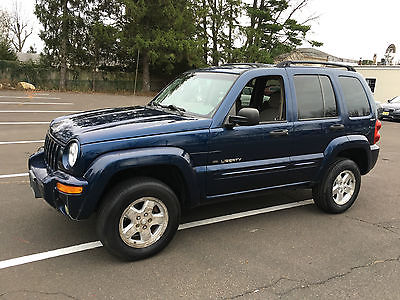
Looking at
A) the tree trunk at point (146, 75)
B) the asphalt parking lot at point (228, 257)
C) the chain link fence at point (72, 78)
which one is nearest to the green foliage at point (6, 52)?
the chain link fence at point (72, 78)

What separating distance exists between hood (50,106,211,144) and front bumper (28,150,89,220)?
34cm

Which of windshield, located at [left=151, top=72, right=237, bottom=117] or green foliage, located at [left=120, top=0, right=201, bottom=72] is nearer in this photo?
windshield, located at [left=151, top=72, right=237, bottom=117]

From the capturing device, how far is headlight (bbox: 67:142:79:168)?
3.18 metres

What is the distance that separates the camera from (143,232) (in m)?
3.48

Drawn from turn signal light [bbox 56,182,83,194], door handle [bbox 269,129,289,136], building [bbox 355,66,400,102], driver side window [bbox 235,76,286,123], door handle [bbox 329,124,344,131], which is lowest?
turn signal light [bbox 56,182,83,194]

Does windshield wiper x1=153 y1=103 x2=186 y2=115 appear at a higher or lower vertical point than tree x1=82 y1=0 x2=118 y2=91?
lower

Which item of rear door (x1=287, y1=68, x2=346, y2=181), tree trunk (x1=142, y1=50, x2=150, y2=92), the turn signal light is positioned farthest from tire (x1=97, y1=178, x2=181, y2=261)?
tree trunk (x1=142, y1=50, x2=150, y2=92)

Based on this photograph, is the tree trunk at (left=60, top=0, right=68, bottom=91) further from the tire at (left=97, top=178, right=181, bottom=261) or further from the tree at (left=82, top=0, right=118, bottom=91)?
the tire at (left=97, top=178, right=181, bottom=261)

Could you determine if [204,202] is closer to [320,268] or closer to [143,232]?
[143,232]

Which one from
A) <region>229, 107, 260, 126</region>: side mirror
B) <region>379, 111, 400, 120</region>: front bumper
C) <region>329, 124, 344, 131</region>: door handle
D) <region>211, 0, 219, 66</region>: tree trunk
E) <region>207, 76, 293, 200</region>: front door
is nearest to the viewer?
<region>229, 107, 260, 126</region>: side mirror

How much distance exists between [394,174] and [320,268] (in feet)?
15.2

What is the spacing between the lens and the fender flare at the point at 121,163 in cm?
314

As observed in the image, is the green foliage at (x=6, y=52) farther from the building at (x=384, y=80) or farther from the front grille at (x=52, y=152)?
the front grille at (x=52, y=152)

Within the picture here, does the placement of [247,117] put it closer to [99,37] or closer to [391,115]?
[391,115]
